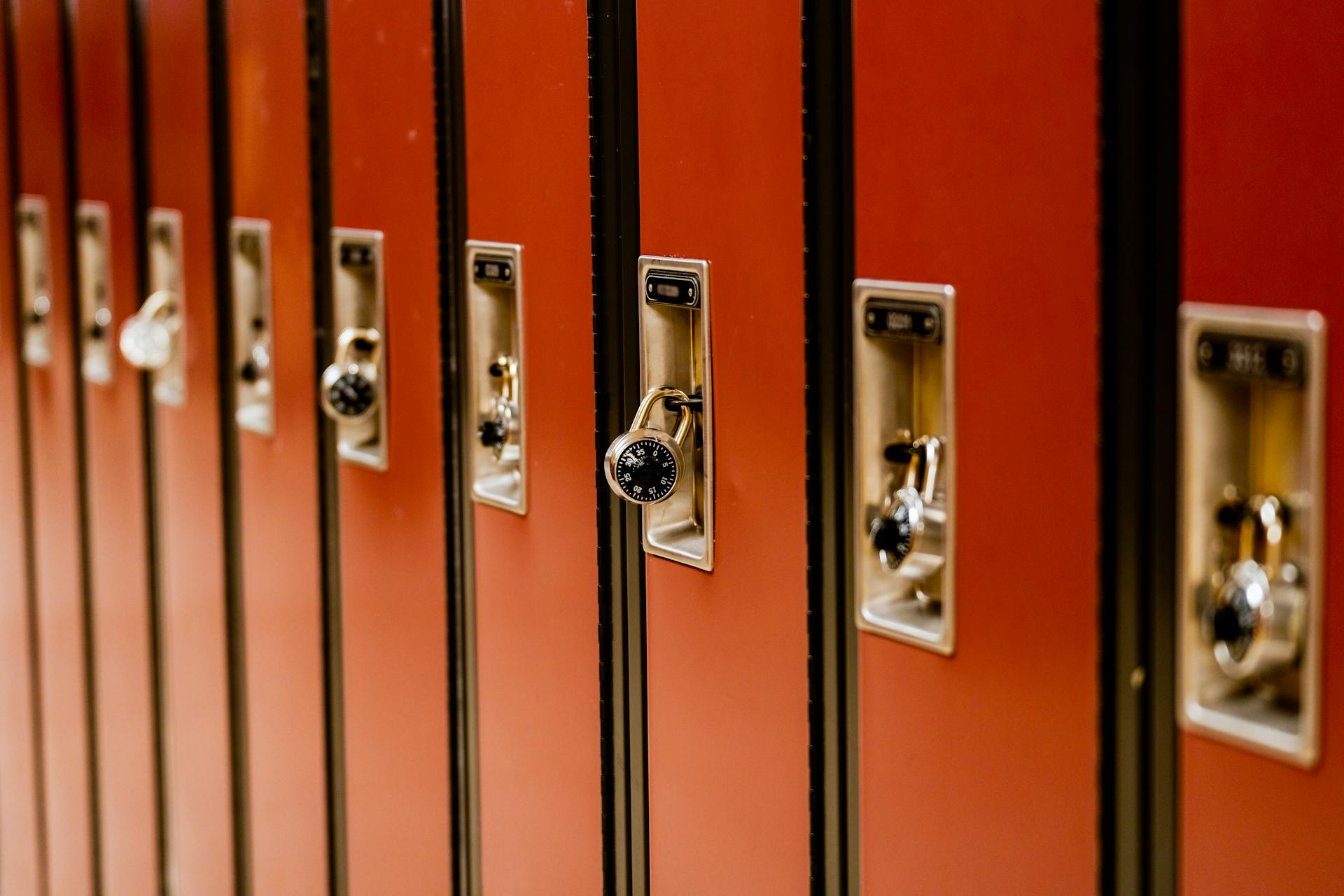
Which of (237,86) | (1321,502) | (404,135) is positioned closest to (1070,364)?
(1321,502)

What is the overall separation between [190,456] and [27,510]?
3.72ft

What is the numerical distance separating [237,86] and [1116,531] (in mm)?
2157

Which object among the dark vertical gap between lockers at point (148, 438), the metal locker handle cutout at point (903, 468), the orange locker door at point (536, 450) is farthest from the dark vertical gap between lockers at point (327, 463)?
the metal locker handle cutout at point (903, 468)

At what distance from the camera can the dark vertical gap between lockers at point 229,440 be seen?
308 centimetres

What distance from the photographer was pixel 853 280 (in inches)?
64.2

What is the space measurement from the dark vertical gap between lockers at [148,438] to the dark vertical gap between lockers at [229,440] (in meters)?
0.37

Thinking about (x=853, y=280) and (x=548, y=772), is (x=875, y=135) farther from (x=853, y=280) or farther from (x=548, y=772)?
(x=548, y=772)

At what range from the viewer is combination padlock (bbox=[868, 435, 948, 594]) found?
1.57 metres

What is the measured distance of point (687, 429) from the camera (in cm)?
189

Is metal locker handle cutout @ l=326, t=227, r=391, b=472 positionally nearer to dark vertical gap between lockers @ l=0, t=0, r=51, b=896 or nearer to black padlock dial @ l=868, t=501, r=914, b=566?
black padlock dial @ l=868, t=501, r=914, b=566

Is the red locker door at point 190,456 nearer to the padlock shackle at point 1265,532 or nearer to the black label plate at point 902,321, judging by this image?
the black label plate at point 902,321


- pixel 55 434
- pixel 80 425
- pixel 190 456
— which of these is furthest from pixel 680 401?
pixel 55 434

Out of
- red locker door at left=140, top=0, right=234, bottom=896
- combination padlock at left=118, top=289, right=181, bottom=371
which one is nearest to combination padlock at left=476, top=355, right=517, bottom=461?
red locker door at left=140, top=0, right=234, bottom=896

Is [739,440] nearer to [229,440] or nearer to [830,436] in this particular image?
[830,436]
